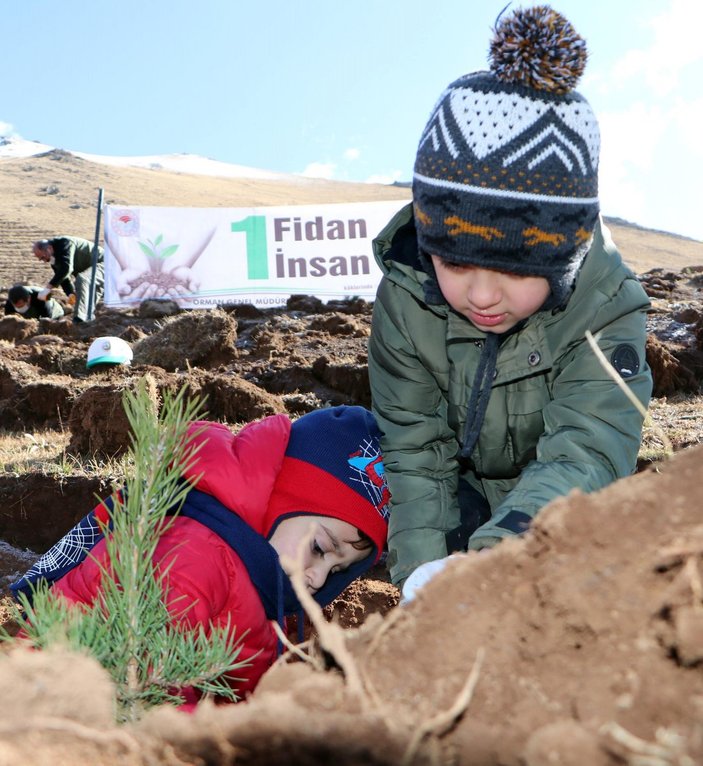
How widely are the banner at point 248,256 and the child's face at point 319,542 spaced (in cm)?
798

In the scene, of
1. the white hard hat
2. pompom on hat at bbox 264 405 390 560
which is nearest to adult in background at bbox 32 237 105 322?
the white hard hat

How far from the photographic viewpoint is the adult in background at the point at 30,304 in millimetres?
10344

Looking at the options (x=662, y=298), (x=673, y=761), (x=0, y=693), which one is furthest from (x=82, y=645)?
(x=662, y=298)

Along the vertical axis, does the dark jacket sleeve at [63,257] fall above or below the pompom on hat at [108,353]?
above

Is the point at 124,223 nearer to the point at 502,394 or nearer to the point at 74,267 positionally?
the point at 74,267

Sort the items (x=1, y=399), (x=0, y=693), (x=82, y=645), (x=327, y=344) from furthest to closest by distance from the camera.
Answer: (x=327, y=344) → (x=1, y=399) → (x=82, y=645) → (x=0, y=693)

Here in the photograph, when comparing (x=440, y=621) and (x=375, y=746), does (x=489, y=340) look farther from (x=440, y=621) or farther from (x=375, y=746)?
(x=375, y=746)

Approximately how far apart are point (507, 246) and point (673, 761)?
121cm

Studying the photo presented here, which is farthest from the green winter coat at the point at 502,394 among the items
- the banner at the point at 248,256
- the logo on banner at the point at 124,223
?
the logo on banner at the point at 124,223

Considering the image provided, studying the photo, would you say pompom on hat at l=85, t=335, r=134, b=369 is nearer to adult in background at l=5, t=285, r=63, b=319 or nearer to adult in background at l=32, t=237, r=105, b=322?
adult in background at l=32, t=237, r=105, b=322

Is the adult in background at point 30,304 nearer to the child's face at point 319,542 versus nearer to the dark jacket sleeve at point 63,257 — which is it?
the dark jacket sleeve at point 63,257

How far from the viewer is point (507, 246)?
1641mm

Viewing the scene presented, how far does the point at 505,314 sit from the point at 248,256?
866cm

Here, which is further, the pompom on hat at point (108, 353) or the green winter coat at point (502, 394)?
the pompom on hat at point (108, 353)
